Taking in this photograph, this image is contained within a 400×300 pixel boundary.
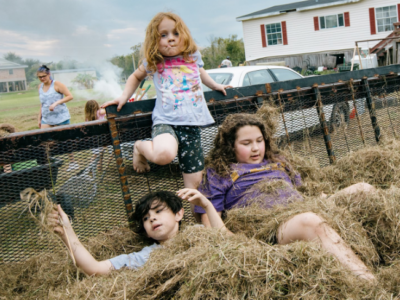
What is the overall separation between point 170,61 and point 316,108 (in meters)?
1.82

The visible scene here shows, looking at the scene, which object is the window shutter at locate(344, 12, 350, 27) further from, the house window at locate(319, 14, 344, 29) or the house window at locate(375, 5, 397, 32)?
the house window at locate(375, 5, 397, 32)

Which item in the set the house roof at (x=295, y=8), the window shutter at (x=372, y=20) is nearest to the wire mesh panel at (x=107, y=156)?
the window shutter at (x=372, y=20)

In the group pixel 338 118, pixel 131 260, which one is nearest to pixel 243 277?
pixel 131 260

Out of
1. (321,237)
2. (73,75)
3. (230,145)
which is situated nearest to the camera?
(321,237)

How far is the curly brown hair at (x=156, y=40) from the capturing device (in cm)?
326

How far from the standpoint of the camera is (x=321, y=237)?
2355 mm

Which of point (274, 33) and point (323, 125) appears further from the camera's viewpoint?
point (274, 33)

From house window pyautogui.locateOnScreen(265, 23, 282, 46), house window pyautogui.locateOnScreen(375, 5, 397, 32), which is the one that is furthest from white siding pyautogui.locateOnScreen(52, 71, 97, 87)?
house window pyautogui.locateOnScreen(375, 5, 397, 32)

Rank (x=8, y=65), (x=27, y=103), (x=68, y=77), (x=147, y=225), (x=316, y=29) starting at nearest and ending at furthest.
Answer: (x=147, y=225), (x=316, y=29), (x=27, y=103), (x=68, y=77), (x=8, y=65)

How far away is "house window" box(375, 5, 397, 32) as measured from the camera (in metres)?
24.8

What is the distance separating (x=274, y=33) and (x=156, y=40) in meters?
25.4

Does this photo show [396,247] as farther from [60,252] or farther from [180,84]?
[60,252]

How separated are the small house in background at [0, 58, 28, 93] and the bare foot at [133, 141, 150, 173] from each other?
41.1m

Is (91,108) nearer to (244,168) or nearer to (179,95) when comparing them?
(179,95)
